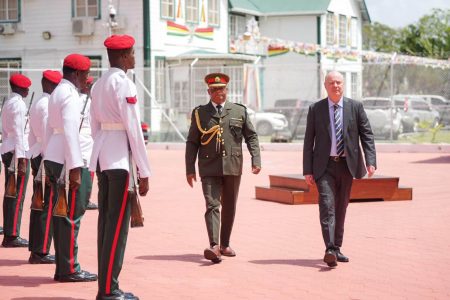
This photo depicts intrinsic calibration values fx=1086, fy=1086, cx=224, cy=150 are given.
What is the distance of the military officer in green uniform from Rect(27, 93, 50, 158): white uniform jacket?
1.44 meters

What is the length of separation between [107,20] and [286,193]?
2386 centimetres

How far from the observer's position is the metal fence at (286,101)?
32156 mm

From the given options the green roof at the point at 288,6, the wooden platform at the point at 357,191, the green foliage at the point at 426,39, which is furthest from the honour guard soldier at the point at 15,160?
the green foliage at the point at 426,39

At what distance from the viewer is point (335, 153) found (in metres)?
10.3

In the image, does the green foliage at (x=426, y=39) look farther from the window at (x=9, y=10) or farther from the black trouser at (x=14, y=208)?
the black trouser at (x=14, y=208)

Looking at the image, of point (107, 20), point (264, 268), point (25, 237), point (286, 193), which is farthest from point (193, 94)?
point (264, 268)

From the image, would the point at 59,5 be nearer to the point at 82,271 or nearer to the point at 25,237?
the point at 25,237

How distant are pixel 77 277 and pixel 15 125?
2.89m

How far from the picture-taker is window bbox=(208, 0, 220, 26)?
1681 inches

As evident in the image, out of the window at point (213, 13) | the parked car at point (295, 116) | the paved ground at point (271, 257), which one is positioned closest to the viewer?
the paved ground at point (271, 257)

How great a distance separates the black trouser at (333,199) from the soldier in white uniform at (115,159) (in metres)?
2.59

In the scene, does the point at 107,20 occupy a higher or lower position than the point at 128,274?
higher

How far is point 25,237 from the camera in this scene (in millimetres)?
12383

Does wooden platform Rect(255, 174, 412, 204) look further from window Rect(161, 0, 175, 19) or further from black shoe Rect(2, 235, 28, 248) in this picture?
window Rect(161, 0, 175, 19)
